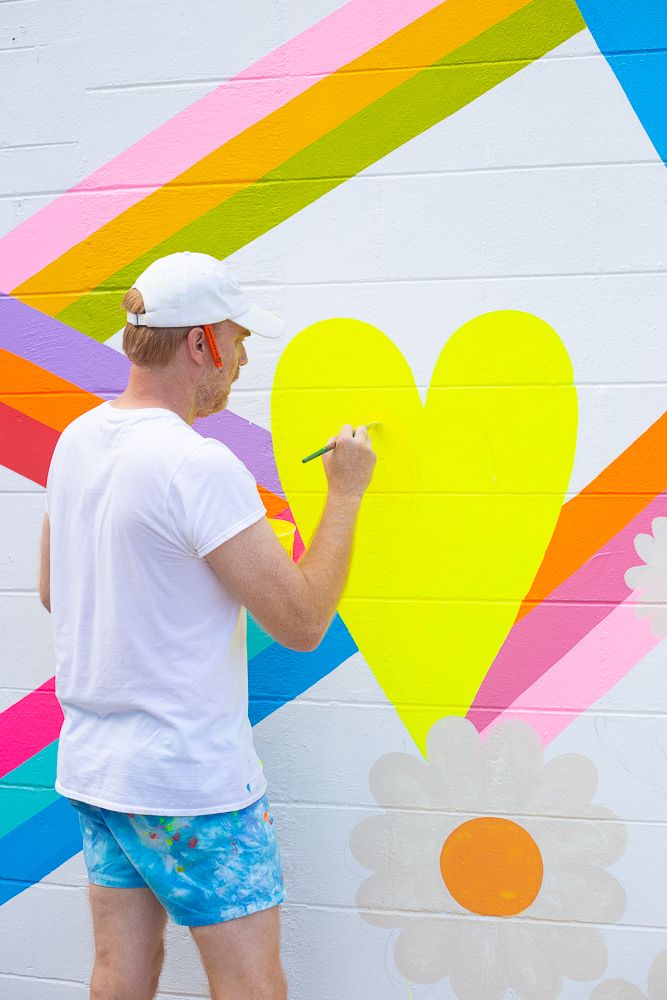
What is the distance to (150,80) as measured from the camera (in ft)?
7.20

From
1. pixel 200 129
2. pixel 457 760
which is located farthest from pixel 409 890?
pixel 200 129

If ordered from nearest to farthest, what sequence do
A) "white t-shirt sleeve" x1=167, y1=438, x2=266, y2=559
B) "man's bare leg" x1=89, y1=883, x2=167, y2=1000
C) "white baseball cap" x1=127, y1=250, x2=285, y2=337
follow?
1. "white t-shirt sleeve" x1=167, y1=438, x2=266, y2=559
2. "white baseball cap" x1=127, y1=250, x2=285, y2=337
3. "man's bare leg" x1=89, y1=883, x2=167, y2=1000

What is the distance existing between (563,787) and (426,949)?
1.50 ft

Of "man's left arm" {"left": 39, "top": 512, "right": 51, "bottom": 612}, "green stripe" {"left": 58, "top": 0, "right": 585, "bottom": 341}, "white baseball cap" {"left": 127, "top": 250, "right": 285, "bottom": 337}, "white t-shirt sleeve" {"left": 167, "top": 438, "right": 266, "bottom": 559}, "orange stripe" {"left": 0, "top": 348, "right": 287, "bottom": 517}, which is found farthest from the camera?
"orange stripe" {"left": 0, "top": 348, "right": 287, "bottom": 517}

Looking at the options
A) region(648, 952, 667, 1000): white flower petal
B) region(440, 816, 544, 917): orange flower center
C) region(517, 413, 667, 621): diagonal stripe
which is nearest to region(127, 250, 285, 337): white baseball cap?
region(517, 413, 667, 621): diagonal stripe

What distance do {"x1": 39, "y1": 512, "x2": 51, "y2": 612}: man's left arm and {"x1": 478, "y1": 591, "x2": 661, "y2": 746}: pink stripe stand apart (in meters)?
0.93

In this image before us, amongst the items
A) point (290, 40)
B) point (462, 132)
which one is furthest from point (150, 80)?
point (462, 132)

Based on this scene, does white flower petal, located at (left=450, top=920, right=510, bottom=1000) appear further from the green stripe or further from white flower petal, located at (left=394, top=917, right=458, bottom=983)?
the green stripe

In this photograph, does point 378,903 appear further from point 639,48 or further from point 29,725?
point 639,48

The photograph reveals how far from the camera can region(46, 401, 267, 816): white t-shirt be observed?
62.4 inches

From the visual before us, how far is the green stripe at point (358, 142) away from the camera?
203 cm

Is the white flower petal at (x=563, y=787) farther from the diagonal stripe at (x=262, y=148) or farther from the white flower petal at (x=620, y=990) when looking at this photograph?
the diagonal stripe at (x=262, y=148)

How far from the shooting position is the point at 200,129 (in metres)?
2.17

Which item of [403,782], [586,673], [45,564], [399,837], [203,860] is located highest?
[45,564]
